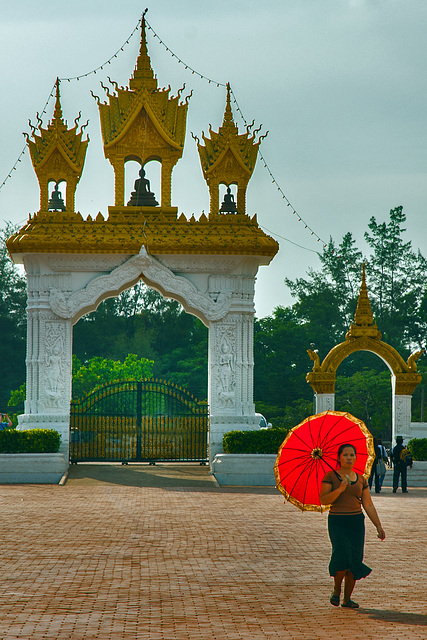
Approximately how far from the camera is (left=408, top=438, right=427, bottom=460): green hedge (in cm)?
2128

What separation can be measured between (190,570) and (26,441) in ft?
32.8

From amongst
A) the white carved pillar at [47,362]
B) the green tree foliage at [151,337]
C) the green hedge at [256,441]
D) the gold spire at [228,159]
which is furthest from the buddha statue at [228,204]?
the green tree foliage at [151,337]

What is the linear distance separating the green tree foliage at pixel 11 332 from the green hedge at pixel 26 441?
31.1m

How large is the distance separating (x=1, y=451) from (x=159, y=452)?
3.94 metres

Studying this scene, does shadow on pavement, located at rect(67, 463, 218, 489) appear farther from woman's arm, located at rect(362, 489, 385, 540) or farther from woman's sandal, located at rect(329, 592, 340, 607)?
woman's arm, located at rect(362, 489, 385, 540)

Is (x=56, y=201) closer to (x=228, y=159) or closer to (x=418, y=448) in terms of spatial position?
(x=228, y=159)

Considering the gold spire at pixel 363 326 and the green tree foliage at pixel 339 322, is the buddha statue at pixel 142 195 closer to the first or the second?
the gold spire at pixel 363 326

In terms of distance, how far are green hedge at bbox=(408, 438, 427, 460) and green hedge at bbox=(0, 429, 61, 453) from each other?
837 cm

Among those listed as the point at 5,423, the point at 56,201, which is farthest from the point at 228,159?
the point at 5,423

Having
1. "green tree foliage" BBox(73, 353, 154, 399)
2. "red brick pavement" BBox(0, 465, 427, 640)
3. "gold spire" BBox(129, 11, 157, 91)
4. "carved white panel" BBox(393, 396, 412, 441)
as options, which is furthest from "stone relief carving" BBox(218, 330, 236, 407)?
"green tree foliage" BBox(73, 353, 154, 399)

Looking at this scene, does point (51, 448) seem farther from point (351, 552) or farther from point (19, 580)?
point (351, 552)

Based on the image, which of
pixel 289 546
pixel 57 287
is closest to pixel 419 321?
pixel 57 287

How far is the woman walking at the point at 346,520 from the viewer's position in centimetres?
806

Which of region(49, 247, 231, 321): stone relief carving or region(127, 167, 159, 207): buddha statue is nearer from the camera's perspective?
region(49, 247, 231, 321): stone relief carving
